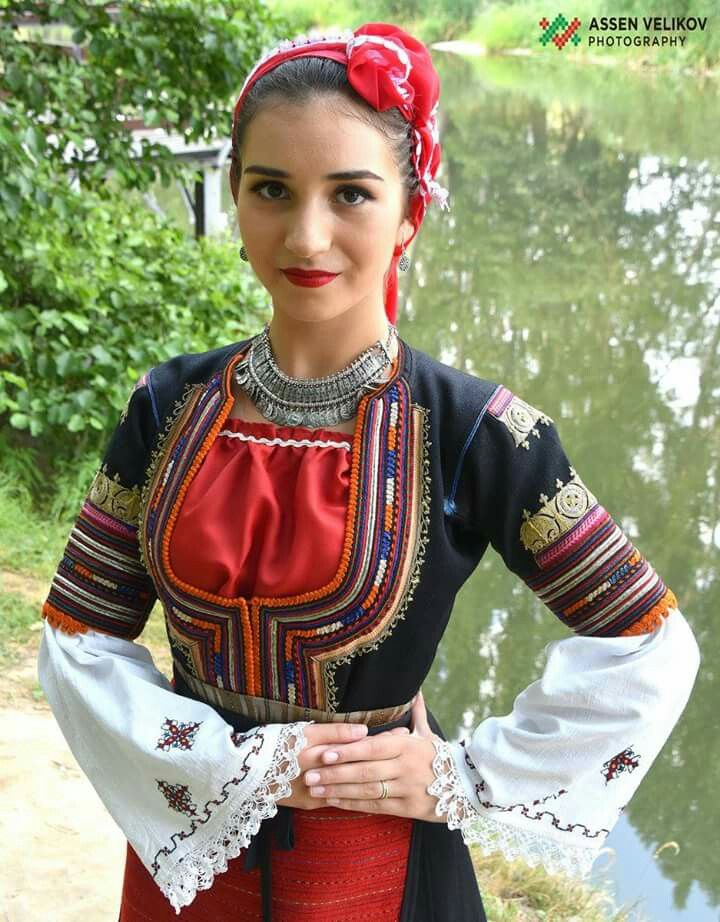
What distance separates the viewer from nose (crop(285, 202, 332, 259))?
993 millimetres

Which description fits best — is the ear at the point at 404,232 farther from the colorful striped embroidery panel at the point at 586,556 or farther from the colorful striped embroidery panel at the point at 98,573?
the colorful striped embroidery panel at the point at 98,573

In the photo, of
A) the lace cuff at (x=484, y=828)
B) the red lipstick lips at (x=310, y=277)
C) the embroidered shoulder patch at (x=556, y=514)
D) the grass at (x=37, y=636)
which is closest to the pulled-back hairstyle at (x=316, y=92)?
the red lipstick lips at (x=310, y=277)

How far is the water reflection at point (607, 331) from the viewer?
12.0 feet

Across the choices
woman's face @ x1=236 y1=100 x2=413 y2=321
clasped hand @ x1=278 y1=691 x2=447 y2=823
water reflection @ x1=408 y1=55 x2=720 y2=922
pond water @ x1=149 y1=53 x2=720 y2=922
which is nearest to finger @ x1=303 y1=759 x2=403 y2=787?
clasped hand @ x1=278 y1=691 x2=447 y2=823

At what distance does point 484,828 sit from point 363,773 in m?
0.14

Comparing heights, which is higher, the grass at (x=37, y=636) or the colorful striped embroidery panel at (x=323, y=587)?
the colorful striped embroidery panel at (x=323, y=587)

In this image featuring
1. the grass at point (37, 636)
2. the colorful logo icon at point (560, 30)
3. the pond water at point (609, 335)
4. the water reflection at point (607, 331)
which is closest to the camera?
the grass at point (37, 636)

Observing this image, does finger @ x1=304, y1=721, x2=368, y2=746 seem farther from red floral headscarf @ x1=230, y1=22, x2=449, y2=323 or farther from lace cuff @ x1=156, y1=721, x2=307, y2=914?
red floral headscarf @ x1=230, y1=22, x2=449, y2=323

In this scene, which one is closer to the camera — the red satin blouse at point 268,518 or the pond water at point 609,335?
the red satin blouse at point 268,518

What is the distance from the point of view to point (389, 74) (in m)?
1.02

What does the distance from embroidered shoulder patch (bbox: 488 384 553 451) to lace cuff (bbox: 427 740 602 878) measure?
1.06 ft

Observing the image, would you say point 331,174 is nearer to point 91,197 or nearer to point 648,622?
point 648,622

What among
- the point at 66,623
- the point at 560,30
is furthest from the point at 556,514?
the point at 560,30

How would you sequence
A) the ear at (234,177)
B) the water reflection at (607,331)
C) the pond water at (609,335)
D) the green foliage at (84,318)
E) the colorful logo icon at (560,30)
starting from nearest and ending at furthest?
the ear at (234,177)
the pond water at (609,335)
the water reflection at (607,331)
the green foliage at (84,318)
the colorful logo icon at (560,30)
